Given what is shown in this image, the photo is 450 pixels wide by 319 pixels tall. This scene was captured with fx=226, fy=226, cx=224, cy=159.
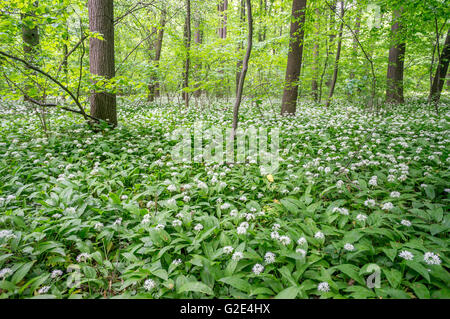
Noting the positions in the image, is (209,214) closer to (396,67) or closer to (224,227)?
(224,227)

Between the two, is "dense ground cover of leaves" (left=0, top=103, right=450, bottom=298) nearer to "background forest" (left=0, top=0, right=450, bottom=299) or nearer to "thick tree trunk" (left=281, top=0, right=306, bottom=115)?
"background forest" (left=0, top=0, right=450, bottom=299)

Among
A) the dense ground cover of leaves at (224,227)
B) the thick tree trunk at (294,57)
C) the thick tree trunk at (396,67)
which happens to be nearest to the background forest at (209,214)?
the dense ground cover of leaves at (224,227)

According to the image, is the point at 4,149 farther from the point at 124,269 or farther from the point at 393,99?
the point at 393,99

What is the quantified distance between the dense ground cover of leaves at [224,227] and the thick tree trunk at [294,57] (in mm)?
3835

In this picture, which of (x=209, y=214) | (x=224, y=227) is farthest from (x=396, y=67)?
(x=224, y=227)

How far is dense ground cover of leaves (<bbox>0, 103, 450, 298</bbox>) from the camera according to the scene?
193 centimetres

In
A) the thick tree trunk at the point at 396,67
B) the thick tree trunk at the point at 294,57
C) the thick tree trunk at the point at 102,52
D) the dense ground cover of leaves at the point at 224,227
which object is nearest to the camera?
the dense ground cover of leaves at the point at 224,227

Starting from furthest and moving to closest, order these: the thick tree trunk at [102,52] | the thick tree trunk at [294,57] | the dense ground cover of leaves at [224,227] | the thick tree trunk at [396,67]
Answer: the thick tree trunk at [396,67], the thick tree trunk at [294,57], the thick tree trunk at [102,52], the dense ground cover of leaves at [224,227]

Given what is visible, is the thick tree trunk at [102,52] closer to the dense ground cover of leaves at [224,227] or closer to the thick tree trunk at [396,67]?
the dense ground cover of leaves at [224,227]

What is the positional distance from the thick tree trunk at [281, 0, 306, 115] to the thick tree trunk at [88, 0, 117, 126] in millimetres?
5240

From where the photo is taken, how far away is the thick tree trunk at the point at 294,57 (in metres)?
7.29

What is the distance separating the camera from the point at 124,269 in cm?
222

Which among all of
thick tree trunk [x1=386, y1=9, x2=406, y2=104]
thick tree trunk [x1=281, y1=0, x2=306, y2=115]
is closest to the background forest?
thick tree trunk [x1=281, y1=0, x2=306, y2=115]
